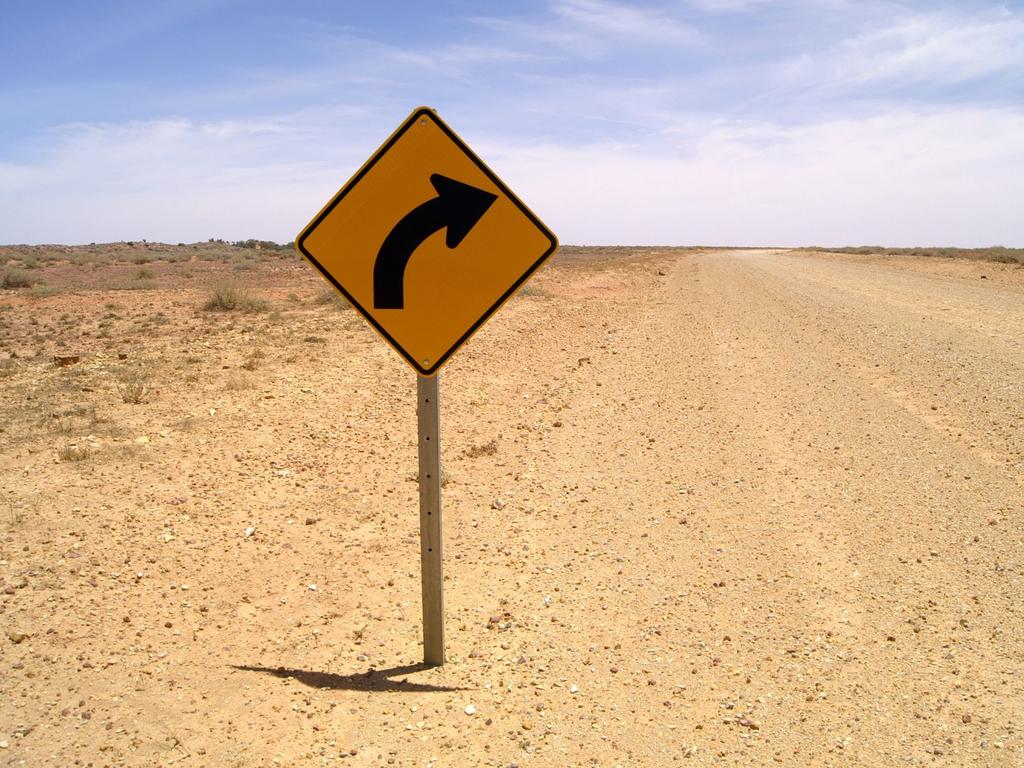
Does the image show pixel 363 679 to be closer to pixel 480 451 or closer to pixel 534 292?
pixel 480 451

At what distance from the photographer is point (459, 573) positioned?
207 inches

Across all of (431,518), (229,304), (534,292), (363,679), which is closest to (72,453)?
(363,679)

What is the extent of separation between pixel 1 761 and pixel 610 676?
252 centimetres

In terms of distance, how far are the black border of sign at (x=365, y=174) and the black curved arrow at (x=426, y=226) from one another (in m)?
0.10

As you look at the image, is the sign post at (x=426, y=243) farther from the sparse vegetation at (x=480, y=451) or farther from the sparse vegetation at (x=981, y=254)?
the sparse vegetation at (x=981, y=254)

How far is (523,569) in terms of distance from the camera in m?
5.27

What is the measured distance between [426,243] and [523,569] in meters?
2.35

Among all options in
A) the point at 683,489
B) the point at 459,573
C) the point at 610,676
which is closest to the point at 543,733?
the point at 610,676

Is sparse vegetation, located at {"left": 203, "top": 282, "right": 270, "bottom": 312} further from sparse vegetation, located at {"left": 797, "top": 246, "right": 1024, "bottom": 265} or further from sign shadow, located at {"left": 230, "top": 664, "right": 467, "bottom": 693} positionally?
sparse vegetation, located at {"left": 797, "top": 246, "right": 1024, "bottom": 265}

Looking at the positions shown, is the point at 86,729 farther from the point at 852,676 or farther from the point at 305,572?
the point at 852,676

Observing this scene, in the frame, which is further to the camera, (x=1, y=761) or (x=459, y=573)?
(x=459, y=573)

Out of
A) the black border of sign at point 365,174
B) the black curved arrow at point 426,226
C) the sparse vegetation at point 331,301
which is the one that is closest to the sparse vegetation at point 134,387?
the black border of sign at point 365,174

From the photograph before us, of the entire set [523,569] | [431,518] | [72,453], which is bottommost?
[523,569]

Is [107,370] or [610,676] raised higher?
[107,370]
